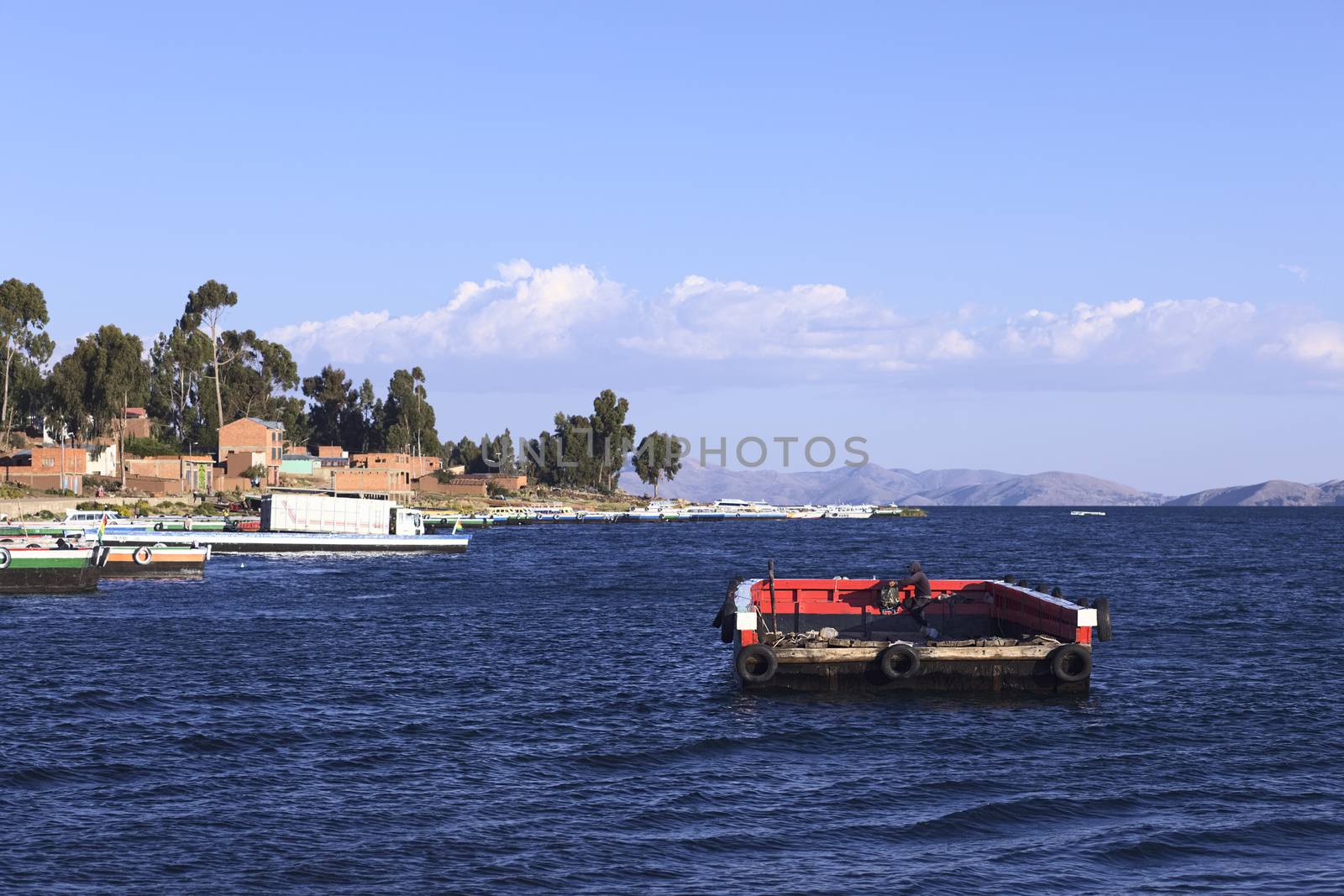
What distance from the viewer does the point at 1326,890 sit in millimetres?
19172

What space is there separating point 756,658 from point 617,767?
846 centimetres

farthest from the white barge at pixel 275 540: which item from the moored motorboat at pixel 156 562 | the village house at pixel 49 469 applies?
the village house at pixel 49 469

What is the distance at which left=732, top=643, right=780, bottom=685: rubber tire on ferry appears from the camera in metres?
35.0

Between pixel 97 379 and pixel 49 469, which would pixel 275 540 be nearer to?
pixel 49 469

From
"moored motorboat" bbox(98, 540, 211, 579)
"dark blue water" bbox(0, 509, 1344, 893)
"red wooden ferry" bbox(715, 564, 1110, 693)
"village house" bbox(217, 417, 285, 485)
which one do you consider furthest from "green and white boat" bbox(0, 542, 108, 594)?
"village house" bbox(217, 417, 285, 485)

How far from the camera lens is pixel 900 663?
34.8 metres

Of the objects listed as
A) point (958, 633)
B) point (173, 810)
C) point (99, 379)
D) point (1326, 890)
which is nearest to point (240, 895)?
point (173, 810)

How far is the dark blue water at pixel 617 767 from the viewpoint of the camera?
20312 mm

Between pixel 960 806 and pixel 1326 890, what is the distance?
650 centimetres

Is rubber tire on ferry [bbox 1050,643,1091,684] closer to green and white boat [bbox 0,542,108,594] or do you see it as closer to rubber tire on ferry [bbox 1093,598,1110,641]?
rubber tire on ferry [bbox 1093,598,1110,641]

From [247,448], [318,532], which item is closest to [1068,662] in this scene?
[318,532]

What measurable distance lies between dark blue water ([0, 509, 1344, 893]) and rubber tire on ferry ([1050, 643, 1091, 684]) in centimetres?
75

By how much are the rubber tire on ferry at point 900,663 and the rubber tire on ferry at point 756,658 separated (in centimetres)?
289

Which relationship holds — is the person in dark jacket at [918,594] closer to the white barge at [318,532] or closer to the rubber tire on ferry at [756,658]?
the rubber tire on ferry at [756,658]
